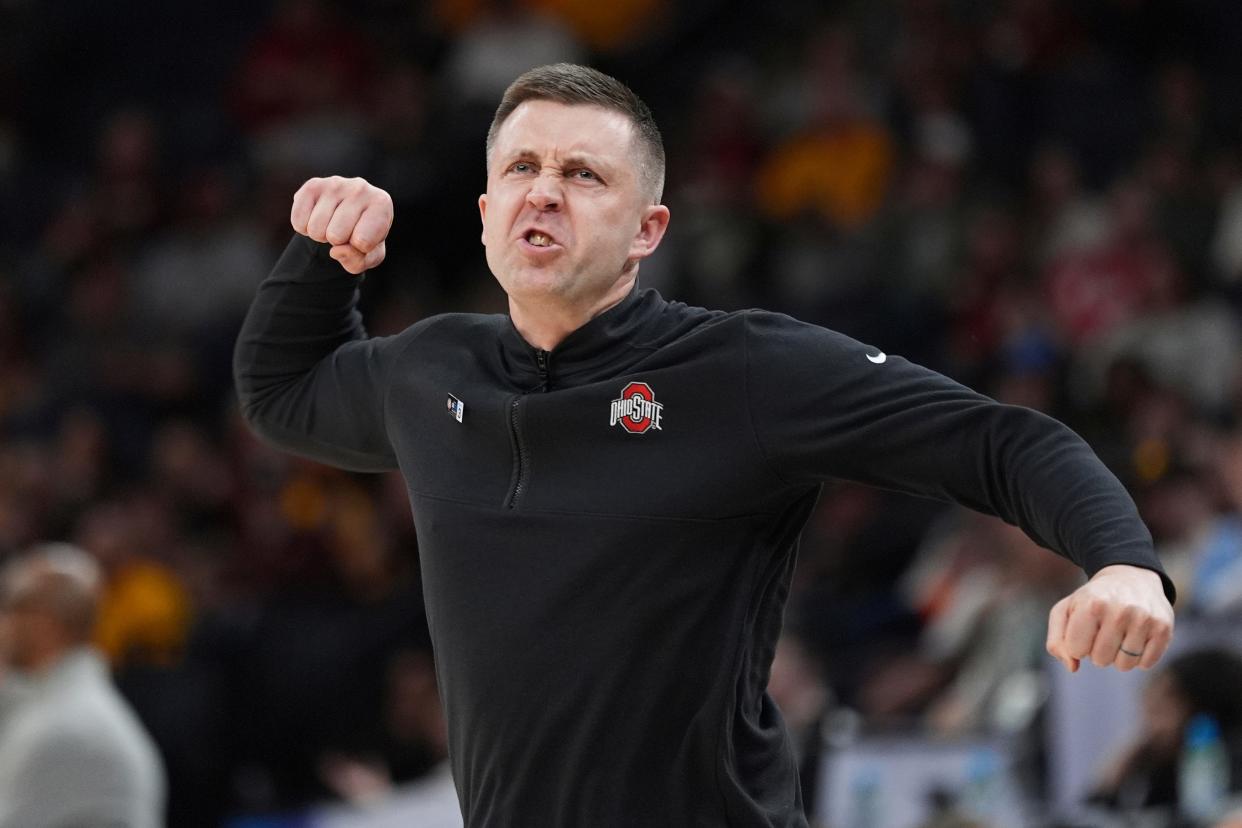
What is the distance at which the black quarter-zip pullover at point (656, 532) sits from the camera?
9.98 feet

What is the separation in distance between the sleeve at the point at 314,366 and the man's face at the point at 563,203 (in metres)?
0.40

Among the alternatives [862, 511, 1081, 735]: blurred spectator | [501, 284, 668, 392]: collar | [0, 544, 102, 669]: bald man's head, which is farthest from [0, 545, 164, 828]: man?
[501, 284, 668, 392]: collar

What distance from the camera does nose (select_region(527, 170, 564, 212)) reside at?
127 inches

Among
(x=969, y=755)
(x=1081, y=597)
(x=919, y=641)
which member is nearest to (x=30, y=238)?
(x=919, y=641)

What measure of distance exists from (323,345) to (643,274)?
7.43 m

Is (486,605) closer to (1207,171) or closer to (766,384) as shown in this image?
(766,384)

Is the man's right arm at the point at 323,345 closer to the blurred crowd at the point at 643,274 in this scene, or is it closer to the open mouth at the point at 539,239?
the open mouth at the point at 539,239

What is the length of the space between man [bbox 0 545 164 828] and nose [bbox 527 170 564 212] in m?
3.49

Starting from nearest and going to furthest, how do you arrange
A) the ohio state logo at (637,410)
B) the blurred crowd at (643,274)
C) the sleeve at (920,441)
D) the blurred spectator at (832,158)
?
the sleeve at (920,441) < the ohio state logo at (637,410) < the blurred crowd at (643,274) < the blurred spectator at (832,158)

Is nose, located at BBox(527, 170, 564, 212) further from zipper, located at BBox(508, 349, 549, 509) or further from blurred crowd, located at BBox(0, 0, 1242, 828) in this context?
blurred crowd, located at BBox(0, 0, 1242, 828)

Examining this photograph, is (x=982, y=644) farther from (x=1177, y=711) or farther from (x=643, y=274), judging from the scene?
(x=643, y=274)

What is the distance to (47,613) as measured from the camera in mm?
6352

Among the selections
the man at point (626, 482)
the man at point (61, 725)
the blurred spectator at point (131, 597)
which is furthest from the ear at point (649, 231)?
the blurred spectator at point (131, 597)

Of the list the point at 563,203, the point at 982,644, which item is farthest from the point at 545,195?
the point at 982,644
